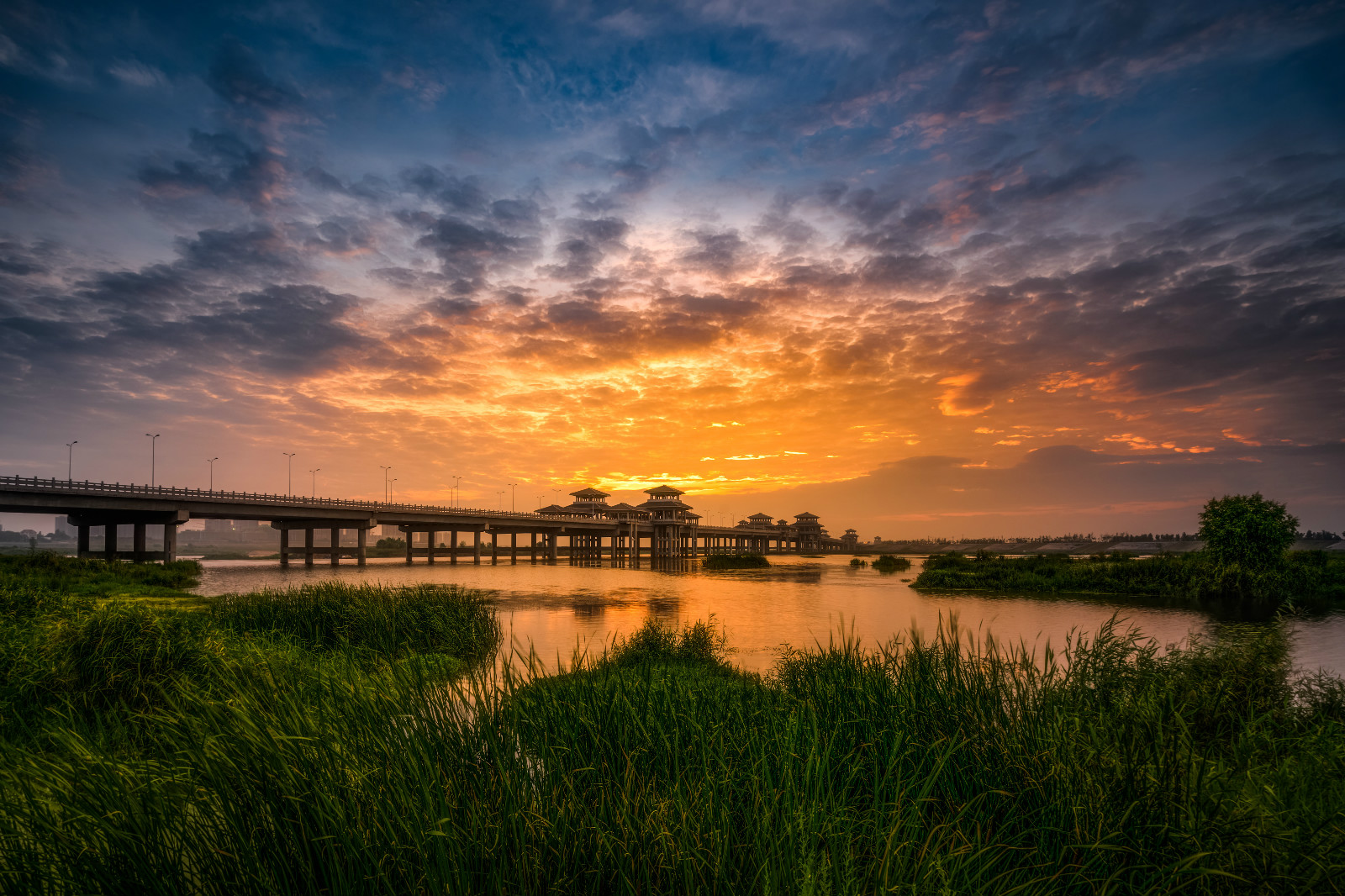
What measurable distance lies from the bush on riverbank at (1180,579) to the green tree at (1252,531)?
582 millimetres

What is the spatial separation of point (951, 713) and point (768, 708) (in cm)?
180

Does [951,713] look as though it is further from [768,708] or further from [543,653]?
[543,653]

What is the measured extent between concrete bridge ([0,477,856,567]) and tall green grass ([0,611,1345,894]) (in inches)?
2384

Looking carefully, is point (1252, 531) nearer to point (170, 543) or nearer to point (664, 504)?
point (664, 504)

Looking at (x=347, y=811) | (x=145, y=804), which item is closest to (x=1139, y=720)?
(x=347, y=811)

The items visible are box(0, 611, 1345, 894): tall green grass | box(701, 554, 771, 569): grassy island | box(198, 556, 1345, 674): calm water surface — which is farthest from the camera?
box(701, 554, 771, 569): grassy island

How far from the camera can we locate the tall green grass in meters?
3.50

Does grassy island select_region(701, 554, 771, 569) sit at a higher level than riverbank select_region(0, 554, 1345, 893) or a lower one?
lower

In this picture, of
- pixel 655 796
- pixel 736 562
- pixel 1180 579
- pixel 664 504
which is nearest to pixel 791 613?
pixel 1180 579

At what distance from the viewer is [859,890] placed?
140 inches

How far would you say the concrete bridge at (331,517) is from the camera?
49219mm

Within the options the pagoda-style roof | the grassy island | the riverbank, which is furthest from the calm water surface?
the pagoda-style roof

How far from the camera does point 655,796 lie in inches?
178

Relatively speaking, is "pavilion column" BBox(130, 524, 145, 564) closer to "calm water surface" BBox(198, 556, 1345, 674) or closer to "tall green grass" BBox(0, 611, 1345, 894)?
"calm water surface" BBox(198, 556, 1345, 674)
